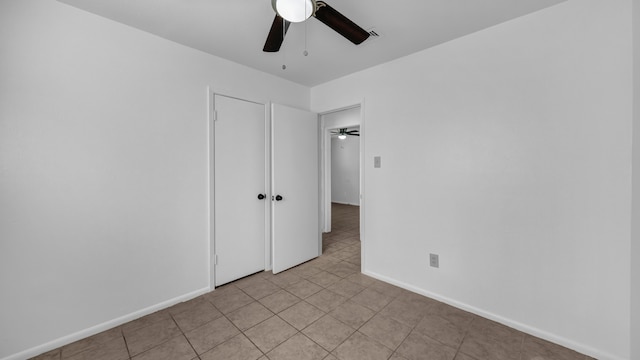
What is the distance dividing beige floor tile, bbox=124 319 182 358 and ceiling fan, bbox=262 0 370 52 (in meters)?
2.34

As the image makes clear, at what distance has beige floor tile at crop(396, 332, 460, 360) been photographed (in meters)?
1.66

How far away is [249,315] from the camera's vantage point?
2.13m

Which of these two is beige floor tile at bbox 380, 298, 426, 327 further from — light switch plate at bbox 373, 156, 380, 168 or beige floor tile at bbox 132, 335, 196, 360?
beige floor tile at bbox 132, 335, 196, 360

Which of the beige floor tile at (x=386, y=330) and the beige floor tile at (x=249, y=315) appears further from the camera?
the beige floor tile at (x=249, y=315)

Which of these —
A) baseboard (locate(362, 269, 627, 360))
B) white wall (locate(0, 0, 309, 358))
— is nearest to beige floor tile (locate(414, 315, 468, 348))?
baseboard (locate(362, 269, 627, 360))

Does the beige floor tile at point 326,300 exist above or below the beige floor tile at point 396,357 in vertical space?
above

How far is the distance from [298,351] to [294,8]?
2149 mm

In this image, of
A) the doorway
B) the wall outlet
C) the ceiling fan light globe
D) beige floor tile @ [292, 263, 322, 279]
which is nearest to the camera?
the ceiling fan light globe

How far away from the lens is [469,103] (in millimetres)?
2166

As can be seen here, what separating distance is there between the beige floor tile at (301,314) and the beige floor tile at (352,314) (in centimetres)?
15

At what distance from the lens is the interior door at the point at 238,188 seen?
2.62 metres

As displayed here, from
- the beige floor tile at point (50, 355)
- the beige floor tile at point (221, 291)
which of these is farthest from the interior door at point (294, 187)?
the beige floor tile at point (50, 355)

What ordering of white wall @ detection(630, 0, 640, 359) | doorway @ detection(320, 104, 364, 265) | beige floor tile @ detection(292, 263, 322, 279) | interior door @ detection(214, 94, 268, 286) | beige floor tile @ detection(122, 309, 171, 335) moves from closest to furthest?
1. white wall @ detection(630, 0, 640, 359)
2. beige floor tile @ detection(122, 309, 171, 335)
3. interior door @ detection(214, 94, 268, 286)
4. beige floor tile @ detection(292, 263, 322, 279)
5. doorway @ detection(320, 104, 364, 265)

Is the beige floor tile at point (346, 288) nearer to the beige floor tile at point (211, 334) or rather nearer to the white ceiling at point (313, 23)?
the beige floor tile at point (211, 334)
